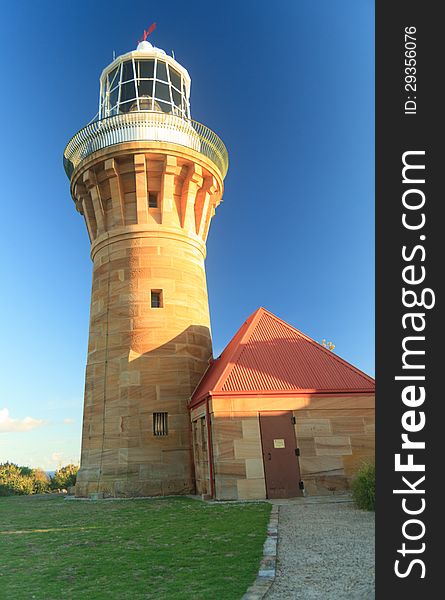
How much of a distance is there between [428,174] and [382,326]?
A: 1.90 metres

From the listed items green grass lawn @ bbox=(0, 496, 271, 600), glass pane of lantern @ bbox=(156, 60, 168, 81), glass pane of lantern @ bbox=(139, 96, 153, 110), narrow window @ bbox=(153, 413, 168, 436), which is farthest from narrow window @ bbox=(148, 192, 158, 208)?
green grass lawn @ bbox=(0, 496, 271, 600)

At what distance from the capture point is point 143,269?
23.6 meters

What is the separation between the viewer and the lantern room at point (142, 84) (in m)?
26.5

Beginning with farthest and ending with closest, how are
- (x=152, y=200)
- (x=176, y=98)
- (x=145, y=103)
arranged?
1. (x=176, y=98)
2. (x=145, y=103)
3. (x=152, y=200)

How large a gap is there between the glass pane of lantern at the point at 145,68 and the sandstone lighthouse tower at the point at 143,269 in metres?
0.06

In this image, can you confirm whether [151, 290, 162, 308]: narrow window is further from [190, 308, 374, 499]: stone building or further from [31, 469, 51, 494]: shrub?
[31, 469, 51, 494]: shrub

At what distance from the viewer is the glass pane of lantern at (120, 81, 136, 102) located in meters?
27.0

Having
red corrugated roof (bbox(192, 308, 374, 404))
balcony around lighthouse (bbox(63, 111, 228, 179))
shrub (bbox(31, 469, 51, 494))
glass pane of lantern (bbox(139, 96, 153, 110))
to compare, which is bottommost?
shrub (bbox(31, 469, 51, 494))

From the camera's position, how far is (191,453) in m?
21.4

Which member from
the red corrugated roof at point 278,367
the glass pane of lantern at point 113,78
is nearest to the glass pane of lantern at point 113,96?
the glass pane of lantern at point 113,78

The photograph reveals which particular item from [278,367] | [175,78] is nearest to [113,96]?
[175,78]

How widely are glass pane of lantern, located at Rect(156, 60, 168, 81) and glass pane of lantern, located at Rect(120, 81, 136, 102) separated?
1.64 m

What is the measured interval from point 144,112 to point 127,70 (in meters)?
4.41

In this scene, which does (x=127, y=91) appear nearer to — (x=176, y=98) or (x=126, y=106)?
(x=126, y=106)
